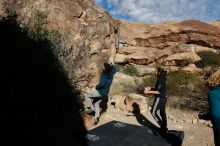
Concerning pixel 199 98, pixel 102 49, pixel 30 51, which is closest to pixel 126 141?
pixel 30 51

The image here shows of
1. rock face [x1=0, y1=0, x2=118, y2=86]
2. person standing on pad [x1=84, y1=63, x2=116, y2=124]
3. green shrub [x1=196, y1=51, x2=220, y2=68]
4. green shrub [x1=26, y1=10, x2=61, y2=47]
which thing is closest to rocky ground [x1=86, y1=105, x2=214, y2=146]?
person standing on pad [x1=84, y1=63, x2=116, y2=124]

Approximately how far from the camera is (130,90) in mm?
14727

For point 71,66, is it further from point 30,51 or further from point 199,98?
point 199,98

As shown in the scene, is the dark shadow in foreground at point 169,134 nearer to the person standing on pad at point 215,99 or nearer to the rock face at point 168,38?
the person standing on pad at point 215,99

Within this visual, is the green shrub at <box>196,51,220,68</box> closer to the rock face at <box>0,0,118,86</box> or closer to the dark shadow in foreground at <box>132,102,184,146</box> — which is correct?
the rock face at <box>0,0,118,86</box>

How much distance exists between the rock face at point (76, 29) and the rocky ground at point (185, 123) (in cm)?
158

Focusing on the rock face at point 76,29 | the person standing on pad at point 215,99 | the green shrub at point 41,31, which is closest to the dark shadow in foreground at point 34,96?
the green shrub at point 41,31

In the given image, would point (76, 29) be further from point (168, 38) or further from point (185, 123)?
point (168, 38)

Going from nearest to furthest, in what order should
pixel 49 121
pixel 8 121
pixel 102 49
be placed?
pixel 8 121 → pixel 49 121 → pixel 102 49

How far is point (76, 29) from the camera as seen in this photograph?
11984 millimetres

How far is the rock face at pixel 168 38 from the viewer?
78.3 feet

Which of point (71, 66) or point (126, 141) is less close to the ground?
point (71, 66)

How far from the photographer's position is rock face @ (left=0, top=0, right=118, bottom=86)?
10.8 meters

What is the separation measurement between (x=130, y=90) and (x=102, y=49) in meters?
2.31
